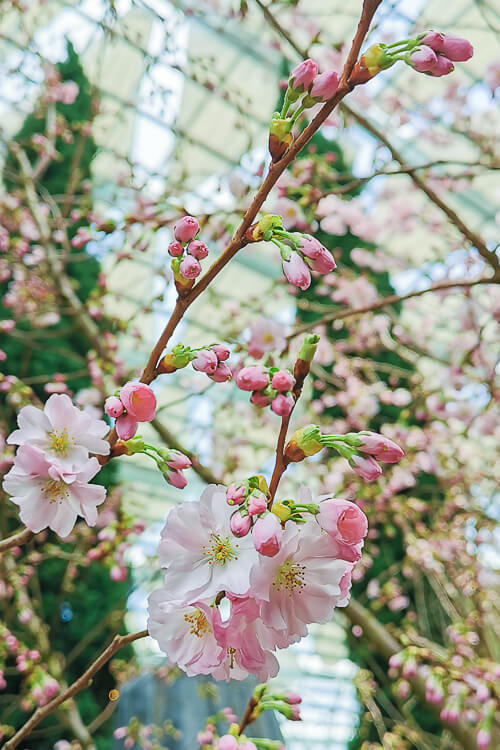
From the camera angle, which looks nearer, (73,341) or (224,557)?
(224,557)

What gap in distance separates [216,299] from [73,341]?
2.36 m

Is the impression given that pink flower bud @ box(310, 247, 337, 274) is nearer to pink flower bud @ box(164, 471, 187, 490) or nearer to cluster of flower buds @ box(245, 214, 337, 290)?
cluster of flower buds @ box(245, 214, 337, 290)

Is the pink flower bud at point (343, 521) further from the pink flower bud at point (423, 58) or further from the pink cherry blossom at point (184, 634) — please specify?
the pink flower bud at point (423, 58)

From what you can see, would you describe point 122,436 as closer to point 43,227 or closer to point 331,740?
point 43,227

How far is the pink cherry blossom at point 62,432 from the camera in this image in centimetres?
76

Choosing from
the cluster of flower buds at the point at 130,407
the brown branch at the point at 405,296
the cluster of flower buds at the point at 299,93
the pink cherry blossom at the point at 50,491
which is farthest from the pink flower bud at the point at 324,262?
the brown branch at the point at 405,296

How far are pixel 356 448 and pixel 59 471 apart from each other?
0.31m

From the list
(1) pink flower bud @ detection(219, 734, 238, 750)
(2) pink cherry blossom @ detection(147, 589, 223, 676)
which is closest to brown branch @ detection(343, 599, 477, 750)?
(1) pink flower bud @ detection(219, 734, 238, 750)

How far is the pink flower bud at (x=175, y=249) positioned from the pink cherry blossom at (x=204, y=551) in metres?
0.26

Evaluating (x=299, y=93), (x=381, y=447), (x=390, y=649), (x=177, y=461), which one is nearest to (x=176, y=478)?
(x=177, y=461)

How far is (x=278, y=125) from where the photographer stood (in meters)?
0.71

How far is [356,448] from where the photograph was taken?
690 millimetres

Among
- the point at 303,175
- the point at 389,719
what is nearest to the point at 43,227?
the point at 303,175

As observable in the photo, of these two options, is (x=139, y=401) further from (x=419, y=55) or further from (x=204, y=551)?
(x=419, y=55)
